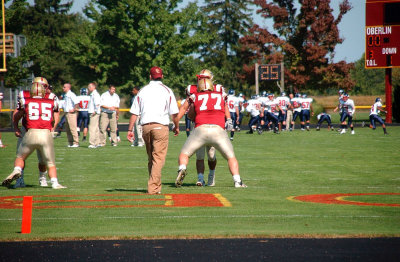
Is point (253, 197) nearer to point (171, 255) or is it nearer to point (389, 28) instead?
point (171, 255)

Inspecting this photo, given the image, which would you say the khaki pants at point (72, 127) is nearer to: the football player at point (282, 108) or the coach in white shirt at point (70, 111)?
the coach in white shirt at point (70, 111)

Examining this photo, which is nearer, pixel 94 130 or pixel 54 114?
pixel 54 114

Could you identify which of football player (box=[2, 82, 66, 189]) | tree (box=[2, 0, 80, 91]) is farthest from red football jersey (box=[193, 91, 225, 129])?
tree (box=[2, 0, 80, 91])

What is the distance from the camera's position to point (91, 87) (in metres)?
23.8

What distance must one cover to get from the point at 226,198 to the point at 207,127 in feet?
4.67

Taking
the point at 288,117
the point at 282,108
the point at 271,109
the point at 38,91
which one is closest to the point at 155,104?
the point at 38,91

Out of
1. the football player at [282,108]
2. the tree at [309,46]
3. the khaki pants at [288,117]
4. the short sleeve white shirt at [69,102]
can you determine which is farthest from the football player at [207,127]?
the tree at [309,46]

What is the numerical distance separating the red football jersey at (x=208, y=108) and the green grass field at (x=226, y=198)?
1.14 m

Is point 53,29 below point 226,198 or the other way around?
the other way around

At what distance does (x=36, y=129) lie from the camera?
38.6 ft

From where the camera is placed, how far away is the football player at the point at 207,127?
1159 cm

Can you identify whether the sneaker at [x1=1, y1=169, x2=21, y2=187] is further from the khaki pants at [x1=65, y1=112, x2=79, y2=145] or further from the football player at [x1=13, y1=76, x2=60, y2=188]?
the khaki pants at [x1=65, y1=112, x2=79, y2=145]

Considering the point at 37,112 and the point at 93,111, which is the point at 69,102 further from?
the point at 37,112

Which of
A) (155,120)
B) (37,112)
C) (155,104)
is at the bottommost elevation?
(155,120)
